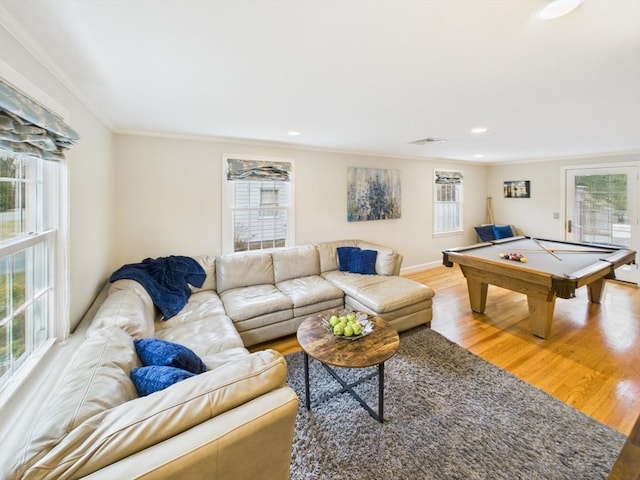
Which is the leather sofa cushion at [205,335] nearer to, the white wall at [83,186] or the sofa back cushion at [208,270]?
the white wall at [83,186]

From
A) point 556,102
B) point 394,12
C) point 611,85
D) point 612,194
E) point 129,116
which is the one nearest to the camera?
point 394,12

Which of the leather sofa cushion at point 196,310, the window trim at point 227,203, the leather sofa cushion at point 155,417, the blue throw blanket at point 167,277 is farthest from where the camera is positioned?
the window trim at point 227,203

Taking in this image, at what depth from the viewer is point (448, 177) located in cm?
579

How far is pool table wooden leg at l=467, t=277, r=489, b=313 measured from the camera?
3.51 m

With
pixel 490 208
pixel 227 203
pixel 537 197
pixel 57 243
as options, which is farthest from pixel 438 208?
pixel 57 243

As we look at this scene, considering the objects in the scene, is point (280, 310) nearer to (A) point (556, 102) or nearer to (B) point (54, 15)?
(B) point (54, 15)

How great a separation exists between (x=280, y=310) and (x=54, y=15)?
249cm

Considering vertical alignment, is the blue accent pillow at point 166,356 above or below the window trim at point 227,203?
below

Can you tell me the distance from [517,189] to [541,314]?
4037mm

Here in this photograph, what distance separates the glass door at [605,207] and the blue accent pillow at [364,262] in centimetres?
427

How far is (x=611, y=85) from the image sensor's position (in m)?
1.94

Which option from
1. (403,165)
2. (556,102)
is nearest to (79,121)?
(556,102)

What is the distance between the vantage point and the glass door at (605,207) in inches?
178

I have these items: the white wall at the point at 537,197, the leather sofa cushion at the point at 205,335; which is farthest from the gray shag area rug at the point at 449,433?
the white wall at the point at 537,197
